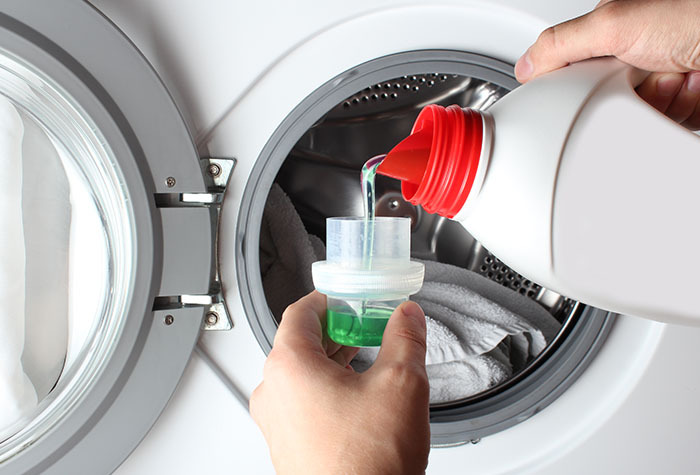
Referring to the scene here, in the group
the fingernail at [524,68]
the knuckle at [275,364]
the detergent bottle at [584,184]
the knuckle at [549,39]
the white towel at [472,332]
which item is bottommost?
the white towel at [472,332]

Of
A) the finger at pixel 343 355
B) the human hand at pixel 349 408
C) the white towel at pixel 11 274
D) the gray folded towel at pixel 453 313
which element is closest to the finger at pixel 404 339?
the human hand at pixel 349 408

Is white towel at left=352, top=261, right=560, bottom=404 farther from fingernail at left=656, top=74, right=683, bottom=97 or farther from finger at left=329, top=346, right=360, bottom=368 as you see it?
fingernail at left=656, top=74, right=683, bottom=97

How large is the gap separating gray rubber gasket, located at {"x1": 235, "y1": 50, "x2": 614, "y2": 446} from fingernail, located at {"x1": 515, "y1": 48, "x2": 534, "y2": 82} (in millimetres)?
62

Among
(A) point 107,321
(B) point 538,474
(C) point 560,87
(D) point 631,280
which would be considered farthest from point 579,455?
(A) point 107,321

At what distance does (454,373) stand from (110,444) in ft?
1.41

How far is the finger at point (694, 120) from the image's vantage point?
0.52 meters

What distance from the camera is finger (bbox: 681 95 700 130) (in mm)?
517

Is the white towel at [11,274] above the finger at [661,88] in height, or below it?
below

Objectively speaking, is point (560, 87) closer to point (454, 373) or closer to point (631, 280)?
point (631, 280)

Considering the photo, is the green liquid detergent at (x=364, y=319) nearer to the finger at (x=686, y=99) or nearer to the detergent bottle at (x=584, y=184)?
the detergent bottle at (x=584, y=184)

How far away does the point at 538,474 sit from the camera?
670 mm

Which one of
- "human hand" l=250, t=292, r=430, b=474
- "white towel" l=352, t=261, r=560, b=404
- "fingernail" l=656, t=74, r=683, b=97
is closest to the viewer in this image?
"human hand" l=250, t=292, r=430, b=474

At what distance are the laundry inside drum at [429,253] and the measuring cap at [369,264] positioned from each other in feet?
0.86

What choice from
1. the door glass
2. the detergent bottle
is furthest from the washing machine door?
the detergent bottle
